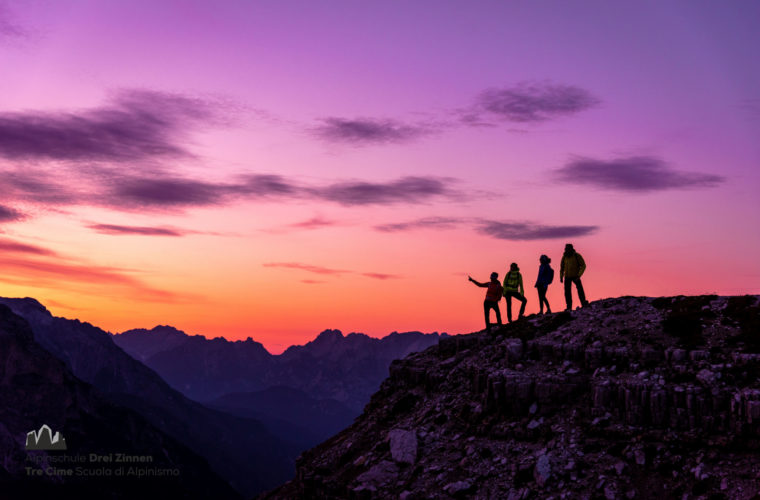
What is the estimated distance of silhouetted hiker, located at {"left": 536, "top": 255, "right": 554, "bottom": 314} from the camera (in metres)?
42.2

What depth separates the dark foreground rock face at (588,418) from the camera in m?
27.2

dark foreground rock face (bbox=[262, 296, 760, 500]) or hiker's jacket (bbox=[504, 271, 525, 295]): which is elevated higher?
hiker's jacket (bbox=[504, 271, 525, 295])

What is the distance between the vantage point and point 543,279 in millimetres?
42938

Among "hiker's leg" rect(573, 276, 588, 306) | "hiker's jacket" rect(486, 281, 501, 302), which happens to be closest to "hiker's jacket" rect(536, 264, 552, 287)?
"hiker's leg" rect(573, 276, 588, 306)

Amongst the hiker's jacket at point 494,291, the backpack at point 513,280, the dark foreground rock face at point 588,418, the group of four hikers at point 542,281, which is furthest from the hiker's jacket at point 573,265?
the hiker's jacket at point 494,291

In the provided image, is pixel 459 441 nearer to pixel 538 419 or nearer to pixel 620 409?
pixel 538 419

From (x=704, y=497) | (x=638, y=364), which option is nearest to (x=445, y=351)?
(x=638, y=364)

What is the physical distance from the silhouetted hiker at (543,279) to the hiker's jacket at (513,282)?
57.1 inches

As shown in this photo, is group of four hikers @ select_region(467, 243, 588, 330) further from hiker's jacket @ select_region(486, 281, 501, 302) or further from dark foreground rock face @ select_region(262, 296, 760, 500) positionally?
dark foreground rock face @ select_region(262, 296, 760, 500)

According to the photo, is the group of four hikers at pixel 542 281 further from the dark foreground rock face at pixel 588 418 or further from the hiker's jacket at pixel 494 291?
the dark foreground rock face at pixel 588 418

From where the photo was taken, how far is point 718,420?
27938 mm

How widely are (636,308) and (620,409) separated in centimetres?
976

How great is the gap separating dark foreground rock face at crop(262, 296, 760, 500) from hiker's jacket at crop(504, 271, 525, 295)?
2392mm

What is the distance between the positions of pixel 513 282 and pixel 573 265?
3.65m
